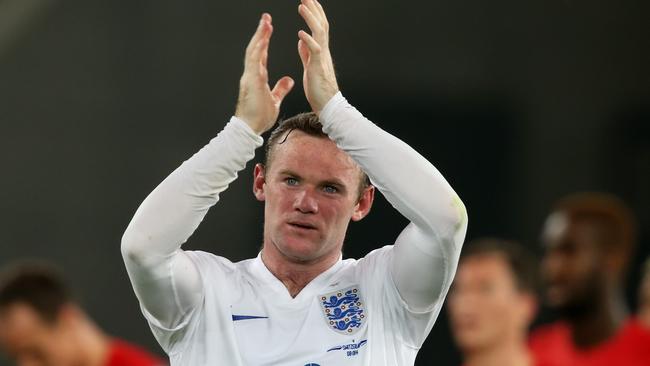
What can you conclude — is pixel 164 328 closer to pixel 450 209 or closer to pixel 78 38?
pixel 450 209

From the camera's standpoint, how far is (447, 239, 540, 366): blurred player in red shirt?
3773 millimetres

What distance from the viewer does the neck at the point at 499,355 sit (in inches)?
148

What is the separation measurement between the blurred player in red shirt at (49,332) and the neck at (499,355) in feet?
4.09

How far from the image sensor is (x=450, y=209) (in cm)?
374

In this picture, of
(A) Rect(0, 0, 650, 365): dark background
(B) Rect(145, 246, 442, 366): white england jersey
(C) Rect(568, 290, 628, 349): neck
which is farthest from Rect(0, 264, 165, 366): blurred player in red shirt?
(A) Rect(0, 0, 650, 365): dark background

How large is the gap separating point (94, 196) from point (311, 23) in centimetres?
579

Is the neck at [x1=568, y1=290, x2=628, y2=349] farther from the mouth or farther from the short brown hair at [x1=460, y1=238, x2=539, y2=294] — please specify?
the mouth

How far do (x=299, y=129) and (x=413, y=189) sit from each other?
45 centimetres

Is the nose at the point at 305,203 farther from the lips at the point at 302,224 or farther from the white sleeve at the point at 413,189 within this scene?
the white sleeve at the point at 413,189

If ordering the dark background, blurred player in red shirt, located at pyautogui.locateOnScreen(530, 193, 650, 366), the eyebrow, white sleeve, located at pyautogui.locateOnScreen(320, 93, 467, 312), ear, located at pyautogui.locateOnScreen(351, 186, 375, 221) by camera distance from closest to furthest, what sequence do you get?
white sleeve, located at pyautogui.locateOnScreen(320, 93, 467, 312)
the eyebrow
ear, located at pyautogui.locateOnScreen(351, 186, 375, 221)
blurred player in red shirt, located at pyautogui.locateOnScreen(530, 193, 650, 366)
the dark background

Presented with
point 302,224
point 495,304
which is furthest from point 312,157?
point 495,304

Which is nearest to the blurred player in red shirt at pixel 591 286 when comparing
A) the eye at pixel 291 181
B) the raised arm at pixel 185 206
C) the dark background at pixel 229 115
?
the eye at pixel 291 181

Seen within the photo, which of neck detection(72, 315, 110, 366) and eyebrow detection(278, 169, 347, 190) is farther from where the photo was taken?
neck detection(72, 315, 110, 366)

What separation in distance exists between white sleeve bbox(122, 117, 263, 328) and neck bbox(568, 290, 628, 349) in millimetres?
1354
